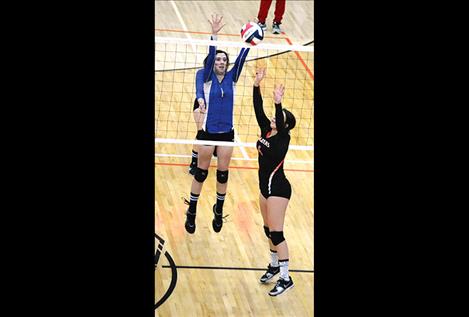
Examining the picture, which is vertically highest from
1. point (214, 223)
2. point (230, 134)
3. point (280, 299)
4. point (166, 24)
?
point (166, 24)

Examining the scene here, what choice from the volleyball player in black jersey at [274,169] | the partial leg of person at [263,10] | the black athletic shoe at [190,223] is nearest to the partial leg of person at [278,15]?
the partial leg of person at [263,10]

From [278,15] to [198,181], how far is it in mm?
6694

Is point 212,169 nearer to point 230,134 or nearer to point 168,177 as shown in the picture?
point 168,177

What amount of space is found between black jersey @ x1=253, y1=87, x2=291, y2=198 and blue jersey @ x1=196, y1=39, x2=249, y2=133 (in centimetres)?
47

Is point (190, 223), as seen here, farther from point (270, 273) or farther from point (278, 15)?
point (278, 15)

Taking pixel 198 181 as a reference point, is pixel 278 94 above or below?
above

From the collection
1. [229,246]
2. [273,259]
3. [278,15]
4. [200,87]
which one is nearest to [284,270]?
[273,259]

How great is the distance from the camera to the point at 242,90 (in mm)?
14750

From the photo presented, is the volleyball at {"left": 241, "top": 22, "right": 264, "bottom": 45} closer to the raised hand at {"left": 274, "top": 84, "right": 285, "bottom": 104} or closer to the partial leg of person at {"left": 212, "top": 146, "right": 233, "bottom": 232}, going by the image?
the raised hand at {"left": 274, "top": 84, "right": 285, "bottom": 104}

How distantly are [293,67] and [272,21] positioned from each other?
1893mm

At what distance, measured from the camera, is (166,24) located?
16984 mm

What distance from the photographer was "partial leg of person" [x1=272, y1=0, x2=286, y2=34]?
16578 mm

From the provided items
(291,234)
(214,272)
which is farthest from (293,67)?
(214,272)

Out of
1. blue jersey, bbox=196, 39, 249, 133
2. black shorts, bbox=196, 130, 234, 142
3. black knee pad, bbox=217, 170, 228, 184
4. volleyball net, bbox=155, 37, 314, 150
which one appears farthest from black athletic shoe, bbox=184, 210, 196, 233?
volleyball net, bbox=155, 37, 314, 150
